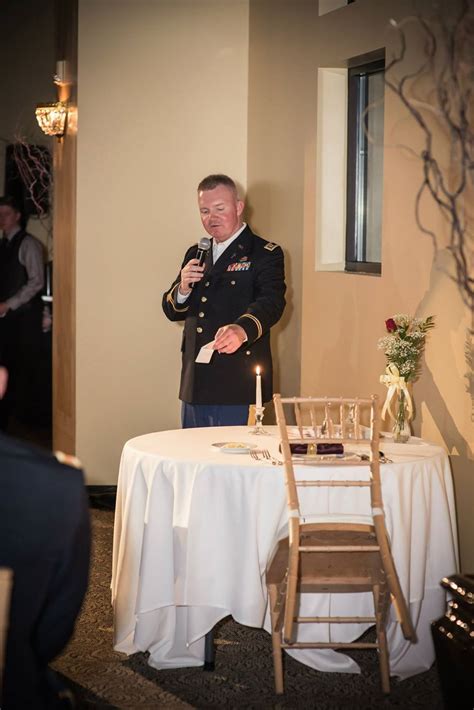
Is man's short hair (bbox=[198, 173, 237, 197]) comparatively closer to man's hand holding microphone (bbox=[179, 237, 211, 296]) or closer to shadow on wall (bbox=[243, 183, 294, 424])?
man's hand holding microphone (bbox=[179, 237, 211, 296])

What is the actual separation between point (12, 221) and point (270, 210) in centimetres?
250

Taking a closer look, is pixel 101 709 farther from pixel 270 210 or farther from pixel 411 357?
pixel 270 210

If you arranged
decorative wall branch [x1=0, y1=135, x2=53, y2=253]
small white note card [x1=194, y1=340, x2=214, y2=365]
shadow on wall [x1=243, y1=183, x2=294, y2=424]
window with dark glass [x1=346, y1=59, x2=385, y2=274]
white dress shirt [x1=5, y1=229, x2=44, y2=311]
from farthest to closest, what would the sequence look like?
decorative wall branch [x1=0, y1=135, x2=53, y2=253] → white dress shirt [x1=5, y1=229, x2=44, y2=311] → shadow on wall [x1=243, y1=183, x2=294, y2=424] → window with dark glass [x1=346, y1=59, x2=385, y2=274] → small white note card [x1=194, y1=340, x2=214, y2=365]

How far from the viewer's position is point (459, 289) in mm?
4125

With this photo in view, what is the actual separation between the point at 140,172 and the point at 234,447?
2.78 meters

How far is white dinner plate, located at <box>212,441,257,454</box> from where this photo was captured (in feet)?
12.0

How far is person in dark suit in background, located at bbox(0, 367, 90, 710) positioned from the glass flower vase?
2310mm

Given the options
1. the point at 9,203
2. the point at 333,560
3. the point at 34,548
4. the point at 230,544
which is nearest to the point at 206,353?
the point at 230,544

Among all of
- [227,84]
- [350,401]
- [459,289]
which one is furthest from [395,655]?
[227,84]

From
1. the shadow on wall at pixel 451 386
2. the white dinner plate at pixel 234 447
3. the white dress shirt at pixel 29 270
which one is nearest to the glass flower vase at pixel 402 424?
the shadow on wall at pixel 451 386

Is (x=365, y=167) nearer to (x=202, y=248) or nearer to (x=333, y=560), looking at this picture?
(x=202, y=248)

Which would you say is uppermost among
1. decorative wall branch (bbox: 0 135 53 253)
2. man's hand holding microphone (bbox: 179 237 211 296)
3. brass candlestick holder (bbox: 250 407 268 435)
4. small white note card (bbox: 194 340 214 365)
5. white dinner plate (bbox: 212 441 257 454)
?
decorative wall branch (bbox: 0 135 53 253)

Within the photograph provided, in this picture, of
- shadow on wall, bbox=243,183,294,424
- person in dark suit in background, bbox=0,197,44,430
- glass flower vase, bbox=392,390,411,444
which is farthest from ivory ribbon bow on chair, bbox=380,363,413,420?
person in dark suit in background, bbox=0,197,44,430

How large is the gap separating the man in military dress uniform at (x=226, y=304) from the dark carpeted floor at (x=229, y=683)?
1061mm
